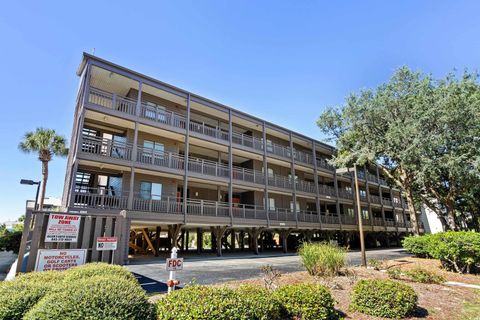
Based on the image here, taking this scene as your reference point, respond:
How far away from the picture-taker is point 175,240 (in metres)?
17.9

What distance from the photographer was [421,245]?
52.9 ft

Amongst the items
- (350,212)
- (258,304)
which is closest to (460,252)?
(258,304)

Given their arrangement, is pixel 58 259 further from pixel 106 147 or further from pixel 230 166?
pixel 230 166

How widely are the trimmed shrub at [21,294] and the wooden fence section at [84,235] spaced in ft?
4.37

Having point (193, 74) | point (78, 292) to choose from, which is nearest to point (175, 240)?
point (193, 74)

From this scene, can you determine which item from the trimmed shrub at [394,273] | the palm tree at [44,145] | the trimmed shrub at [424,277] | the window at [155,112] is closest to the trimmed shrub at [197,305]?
the trimmed shrub at [394,273]

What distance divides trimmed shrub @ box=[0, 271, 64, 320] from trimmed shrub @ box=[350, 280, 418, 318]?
20.2ft

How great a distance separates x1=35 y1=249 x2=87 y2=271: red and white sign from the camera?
18.5 ft

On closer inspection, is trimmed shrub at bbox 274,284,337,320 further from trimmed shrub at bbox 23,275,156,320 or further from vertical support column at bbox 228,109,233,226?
vertical support column at bbox 228,109,233,226

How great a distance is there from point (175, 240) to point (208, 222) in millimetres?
2556

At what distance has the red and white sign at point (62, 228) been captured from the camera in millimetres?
5805

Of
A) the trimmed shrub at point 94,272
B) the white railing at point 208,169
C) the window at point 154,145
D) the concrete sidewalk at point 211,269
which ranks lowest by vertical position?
the concrete sidewalk at point 211,269

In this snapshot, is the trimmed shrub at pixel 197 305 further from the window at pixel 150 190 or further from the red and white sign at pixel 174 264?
the window at pixel 150 190

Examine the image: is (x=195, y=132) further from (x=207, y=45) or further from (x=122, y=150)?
(x=207, y=45)
